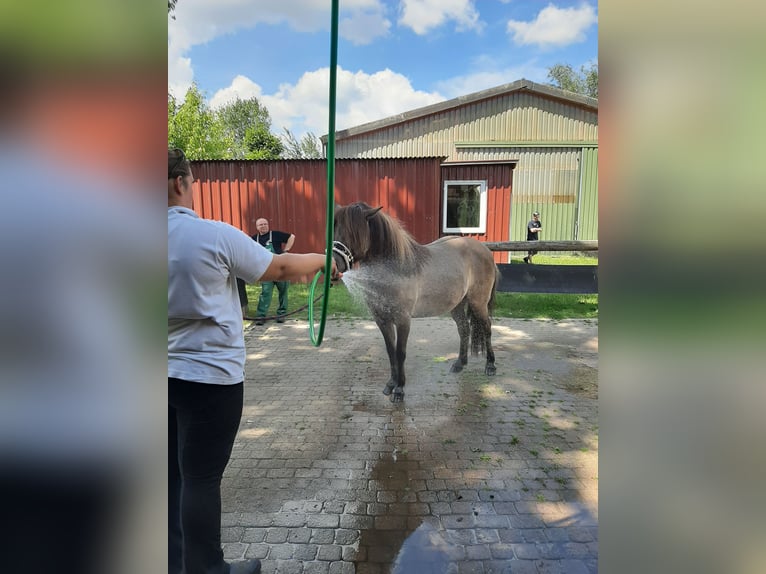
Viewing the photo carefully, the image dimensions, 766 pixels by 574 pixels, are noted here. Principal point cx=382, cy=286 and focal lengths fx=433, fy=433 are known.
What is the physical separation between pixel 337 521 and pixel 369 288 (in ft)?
6.82

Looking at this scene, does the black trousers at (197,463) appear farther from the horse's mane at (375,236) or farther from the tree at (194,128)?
the tree at (194,128)

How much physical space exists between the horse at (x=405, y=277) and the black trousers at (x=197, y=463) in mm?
1742

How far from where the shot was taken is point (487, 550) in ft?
6.92

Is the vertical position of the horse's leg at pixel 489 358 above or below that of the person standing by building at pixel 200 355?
below

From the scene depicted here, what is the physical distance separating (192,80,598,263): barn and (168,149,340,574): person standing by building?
25.8 ft

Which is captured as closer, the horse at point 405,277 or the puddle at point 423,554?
the puddle at point 423,554

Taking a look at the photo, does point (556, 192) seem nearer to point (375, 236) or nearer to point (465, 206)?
point (465, 206)

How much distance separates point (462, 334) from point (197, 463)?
12.3ft
